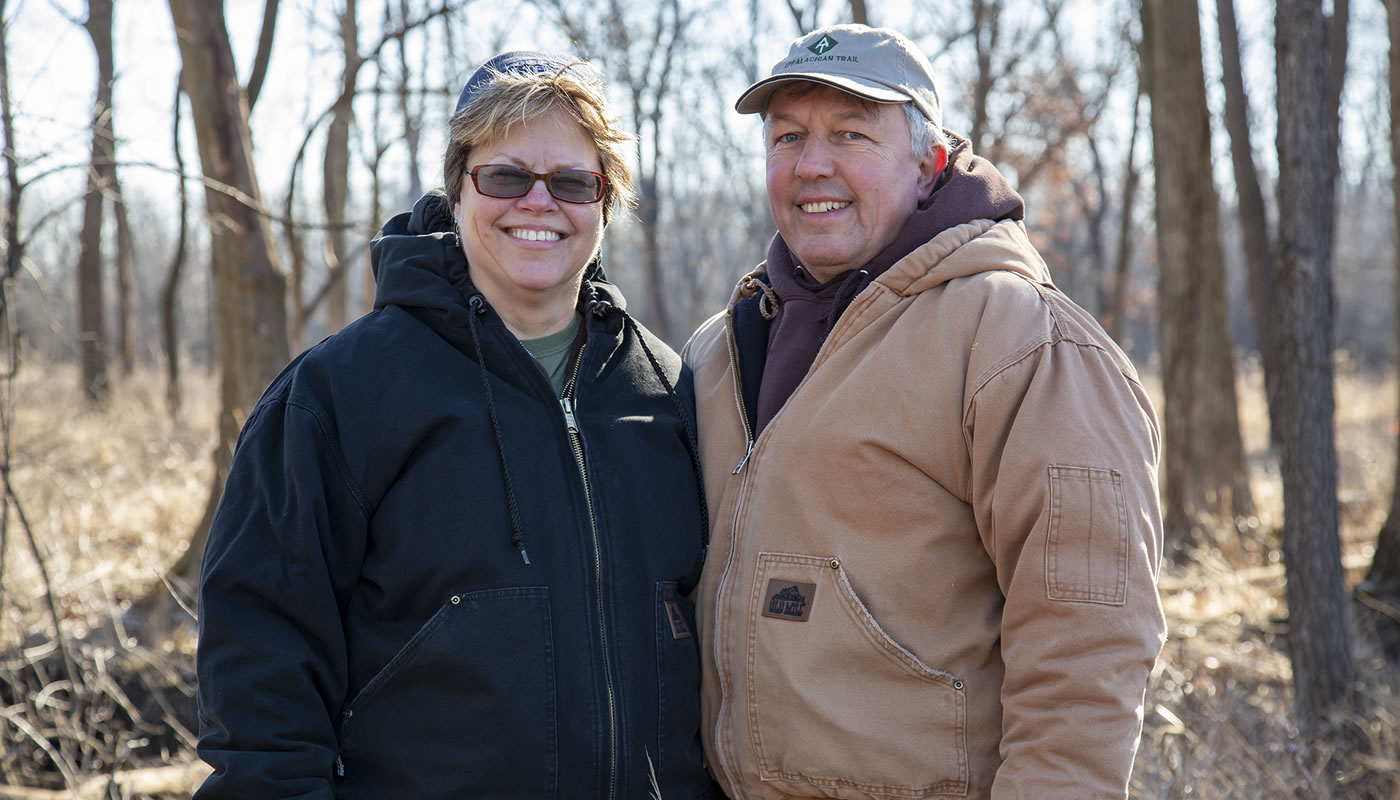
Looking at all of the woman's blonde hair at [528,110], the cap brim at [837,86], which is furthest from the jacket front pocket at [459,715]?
the cap brim at [837,86]

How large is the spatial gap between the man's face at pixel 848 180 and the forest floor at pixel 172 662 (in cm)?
203

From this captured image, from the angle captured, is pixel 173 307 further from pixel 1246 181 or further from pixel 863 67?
pixel 863 67

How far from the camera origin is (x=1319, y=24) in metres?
4.19

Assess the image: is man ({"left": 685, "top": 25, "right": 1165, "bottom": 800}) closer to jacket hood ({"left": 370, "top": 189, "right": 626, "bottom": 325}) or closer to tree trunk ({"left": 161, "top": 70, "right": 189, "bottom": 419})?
jacket hood ({"left": 370, "top": 189, "right": 626, "bottom": 325})

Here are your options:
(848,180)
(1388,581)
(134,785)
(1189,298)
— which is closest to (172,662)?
(134,785)

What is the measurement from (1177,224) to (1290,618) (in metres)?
4.16

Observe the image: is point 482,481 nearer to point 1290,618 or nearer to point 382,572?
point 382,572

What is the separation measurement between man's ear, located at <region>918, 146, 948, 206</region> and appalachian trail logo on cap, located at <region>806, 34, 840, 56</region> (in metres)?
0.38

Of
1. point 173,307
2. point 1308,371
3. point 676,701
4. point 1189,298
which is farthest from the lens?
point 173,307

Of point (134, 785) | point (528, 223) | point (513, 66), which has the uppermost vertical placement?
point (513, 66)

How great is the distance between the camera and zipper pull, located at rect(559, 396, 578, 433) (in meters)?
2.44

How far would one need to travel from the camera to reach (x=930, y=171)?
280 cm

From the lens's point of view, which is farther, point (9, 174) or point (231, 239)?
point (231, 239)

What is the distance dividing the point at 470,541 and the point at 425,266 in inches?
26.3
